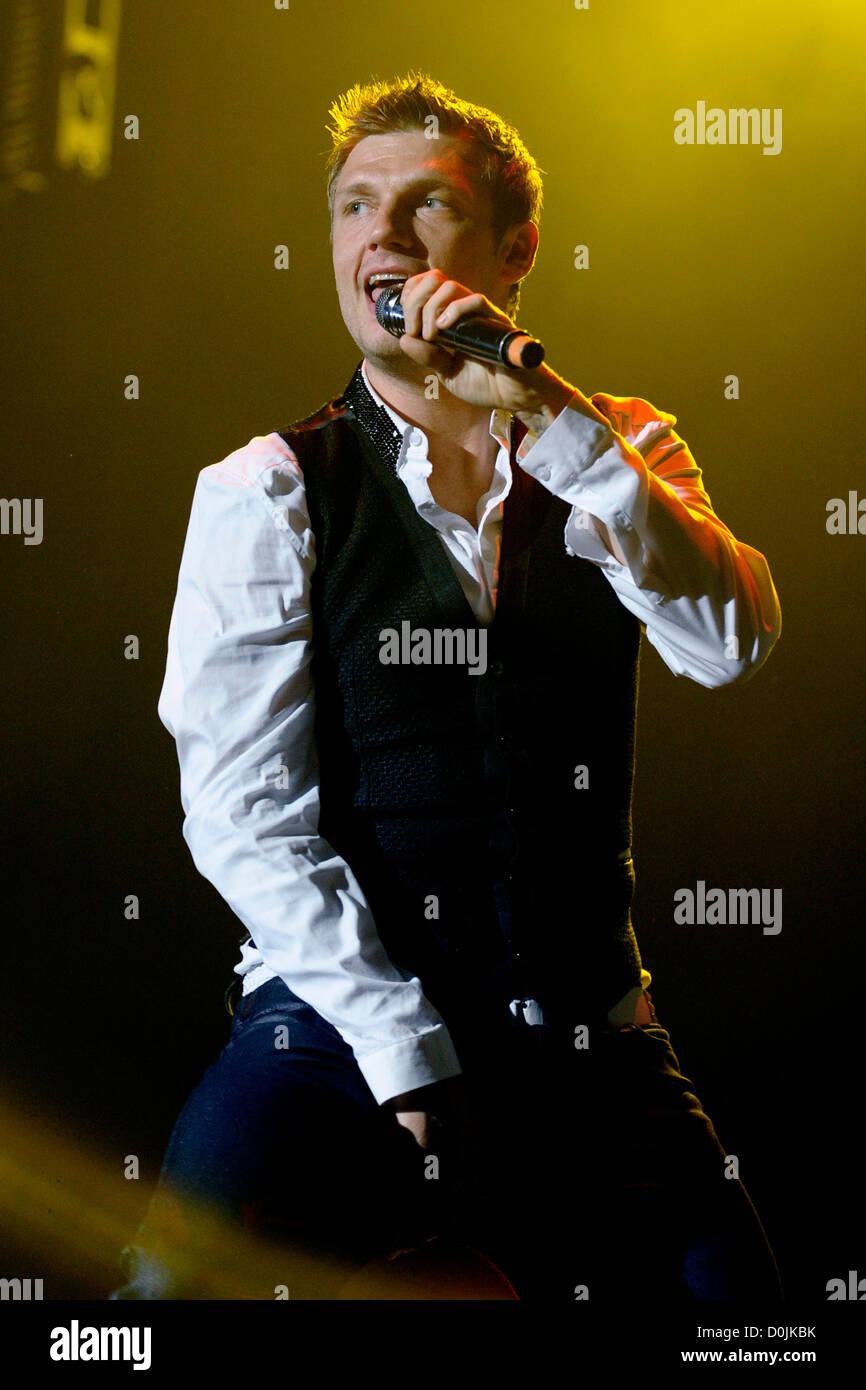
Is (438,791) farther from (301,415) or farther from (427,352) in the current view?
(301,415)

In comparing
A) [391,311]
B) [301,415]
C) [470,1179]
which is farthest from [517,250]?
[470,1179]

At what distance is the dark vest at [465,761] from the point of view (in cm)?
135

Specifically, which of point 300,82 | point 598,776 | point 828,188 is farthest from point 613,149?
point 598,776

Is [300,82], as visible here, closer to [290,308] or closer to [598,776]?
[290,308]

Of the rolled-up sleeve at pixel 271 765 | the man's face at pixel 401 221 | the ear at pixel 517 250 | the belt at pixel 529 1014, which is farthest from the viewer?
the ear at pixel 517 250

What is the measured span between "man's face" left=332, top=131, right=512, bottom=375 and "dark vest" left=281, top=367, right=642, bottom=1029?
164mm

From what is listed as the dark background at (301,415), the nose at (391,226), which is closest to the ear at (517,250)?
the nose at (391,226)

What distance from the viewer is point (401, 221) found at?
1.44m

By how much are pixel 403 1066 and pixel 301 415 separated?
4.21 ft

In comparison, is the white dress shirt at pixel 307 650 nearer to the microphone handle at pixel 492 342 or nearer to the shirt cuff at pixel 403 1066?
the shirt cuff at pixel 403 1066

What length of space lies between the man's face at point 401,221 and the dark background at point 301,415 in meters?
0.61

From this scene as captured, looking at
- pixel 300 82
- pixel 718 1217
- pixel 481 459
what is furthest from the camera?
pixel 300 82
